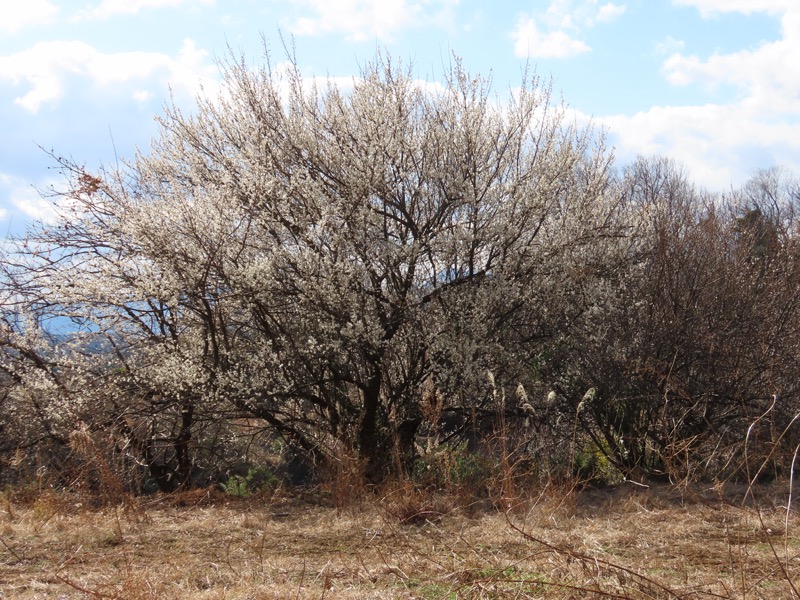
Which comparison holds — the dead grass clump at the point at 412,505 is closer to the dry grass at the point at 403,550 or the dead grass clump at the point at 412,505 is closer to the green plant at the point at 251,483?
the dry grass at the point at 403,550

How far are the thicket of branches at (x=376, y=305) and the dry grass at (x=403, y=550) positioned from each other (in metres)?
1.29

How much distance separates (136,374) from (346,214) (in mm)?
2981

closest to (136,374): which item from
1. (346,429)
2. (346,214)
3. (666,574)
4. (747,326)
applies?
(346,429)

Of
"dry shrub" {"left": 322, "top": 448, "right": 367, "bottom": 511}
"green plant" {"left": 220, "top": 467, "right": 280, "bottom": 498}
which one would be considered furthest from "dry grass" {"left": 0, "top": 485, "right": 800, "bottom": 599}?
"green plant" {"left": 220, "top": 467, "right": 280, "bottom": 498}

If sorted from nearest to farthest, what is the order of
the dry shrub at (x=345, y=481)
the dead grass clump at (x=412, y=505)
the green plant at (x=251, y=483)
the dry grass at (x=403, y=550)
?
1. the dry grass at (x=403, y=550)
2. the dead grass clump at (x=412, y=505)
3. the dry shrub at (x=345, y=481)
4. the green plant at (x=251, y=483)

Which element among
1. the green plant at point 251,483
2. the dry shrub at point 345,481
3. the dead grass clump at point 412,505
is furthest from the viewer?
the green plant at point 251,483

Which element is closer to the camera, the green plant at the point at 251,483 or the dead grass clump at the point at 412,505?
the dead grass clump at the point at 412,505

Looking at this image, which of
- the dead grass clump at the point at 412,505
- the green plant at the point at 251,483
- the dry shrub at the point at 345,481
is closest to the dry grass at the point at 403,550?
the dead grass clump at the point at 412,505

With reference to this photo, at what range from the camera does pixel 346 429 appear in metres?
7.94

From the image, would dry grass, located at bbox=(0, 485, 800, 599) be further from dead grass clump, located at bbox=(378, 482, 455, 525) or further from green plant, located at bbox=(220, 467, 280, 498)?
green plant, located at bbox=(220, 467, 280, 498)

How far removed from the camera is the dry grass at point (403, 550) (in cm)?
337

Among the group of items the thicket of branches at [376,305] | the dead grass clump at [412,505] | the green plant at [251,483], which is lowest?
the green plant at [251,483]

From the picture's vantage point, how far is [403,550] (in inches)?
174

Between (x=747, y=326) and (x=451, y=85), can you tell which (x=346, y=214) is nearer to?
(x=451, y=85)
